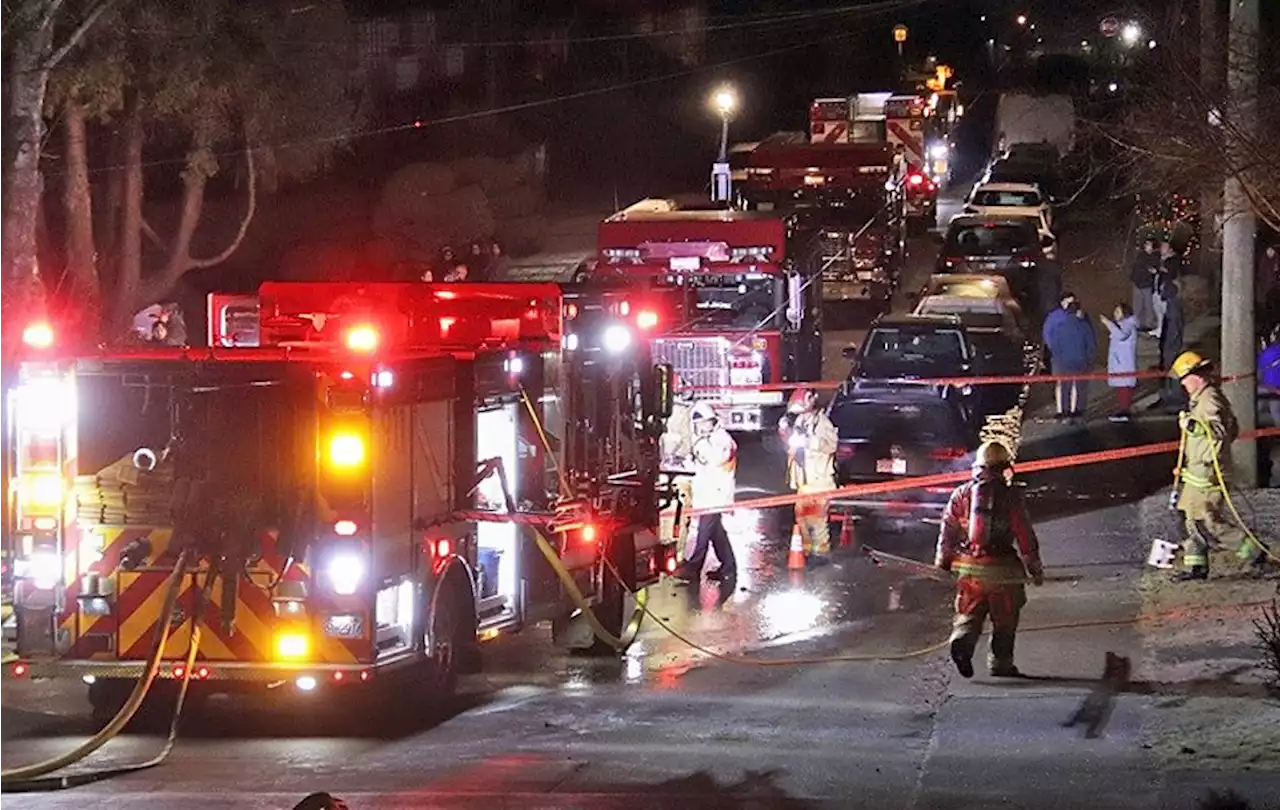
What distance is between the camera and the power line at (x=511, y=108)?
30984 mm

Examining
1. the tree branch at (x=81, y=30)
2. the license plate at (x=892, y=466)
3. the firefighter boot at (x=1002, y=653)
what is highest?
the tree branch at (x=81, y=30)

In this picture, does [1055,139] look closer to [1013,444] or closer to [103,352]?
[1013,444]

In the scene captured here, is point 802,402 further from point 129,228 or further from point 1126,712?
point 129,228

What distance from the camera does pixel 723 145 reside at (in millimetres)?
38656

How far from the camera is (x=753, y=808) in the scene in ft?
29.3

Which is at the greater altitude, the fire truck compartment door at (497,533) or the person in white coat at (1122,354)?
the person in white coat at (1122,354)

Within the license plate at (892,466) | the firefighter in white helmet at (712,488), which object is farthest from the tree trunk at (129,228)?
the firefighter in white helmet at (712,488)

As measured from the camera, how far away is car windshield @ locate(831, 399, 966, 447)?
19766 mm

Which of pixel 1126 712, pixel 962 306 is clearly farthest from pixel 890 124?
pixel 1126 712

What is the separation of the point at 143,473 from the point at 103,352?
0.71 m

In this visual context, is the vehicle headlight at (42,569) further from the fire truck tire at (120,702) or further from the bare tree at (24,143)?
the bare tree at (24,143)

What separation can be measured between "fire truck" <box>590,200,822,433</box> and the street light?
6218 millimetres

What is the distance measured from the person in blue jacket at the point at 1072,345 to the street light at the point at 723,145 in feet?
22.2

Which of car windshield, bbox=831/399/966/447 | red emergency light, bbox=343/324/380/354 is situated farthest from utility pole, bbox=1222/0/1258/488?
red emergency light, bbox=343/324/380/354
